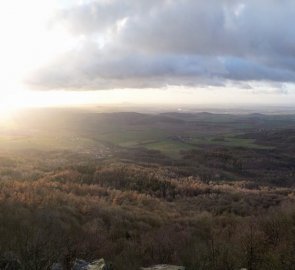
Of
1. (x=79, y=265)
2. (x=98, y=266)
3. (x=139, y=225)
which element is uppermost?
(x=98, y=266)

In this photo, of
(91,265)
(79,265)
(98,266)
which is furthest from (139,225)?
(98,266)

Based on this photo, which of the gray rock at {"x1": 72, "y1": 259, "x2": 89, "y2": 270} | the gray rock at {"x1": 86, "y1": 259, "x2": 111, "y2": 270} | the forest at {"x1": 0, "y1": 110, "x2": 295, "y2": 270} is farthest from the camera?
the forest at {"x1": 0, "y1": 110, "x2": 295, "y2": 270}

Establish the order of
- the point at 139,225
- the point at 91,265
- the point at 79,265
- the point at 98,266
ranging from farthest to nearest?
the point at 139,225, the point at 79,265, the point at 91,265, the point at 98,266

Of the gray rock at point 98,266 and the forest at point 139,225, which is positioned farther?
the forest at point 139,225

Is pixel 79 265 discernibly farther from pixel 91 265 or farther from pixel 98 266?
pixel 98 266

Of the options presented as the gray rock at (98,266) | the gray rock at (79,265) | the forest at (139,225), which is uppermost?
the gray rock at (98,266)

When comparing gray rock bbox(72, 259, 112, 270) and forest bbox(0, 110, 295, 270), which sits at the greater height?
gray rock bbox(72, 259, 112, 270)

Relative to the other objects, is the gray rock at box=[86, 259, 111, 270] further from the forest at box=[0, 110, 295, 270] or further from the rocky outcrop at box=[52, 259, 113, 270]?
the forest at box=[0, 110, 295, 270]

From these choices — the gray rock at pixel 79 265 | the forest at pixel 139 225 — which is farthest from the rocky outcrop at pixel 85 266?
the forest at pixel 139 225

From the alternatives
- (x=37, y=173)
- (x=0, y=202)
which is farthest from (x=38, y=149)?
(x=0, y=202)

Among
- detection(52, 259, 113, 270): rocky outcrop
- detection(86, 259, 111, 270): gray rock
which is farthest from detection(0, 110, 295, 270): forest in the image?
detection(86, 259, 111, 270): gray rock

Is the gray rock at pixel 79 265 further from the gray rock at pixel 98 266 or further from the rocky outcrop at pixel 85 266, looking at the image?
the gray rock at pixel 98 266

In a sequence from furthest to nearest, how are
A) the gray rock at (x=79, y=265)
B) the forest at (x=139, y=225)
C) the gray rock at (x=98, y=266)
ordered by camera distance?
1. the forest at (x=139, y=225)
2. the gray rock at (x=79, y=265)
3. the gray rock at (x=98, y=266)
